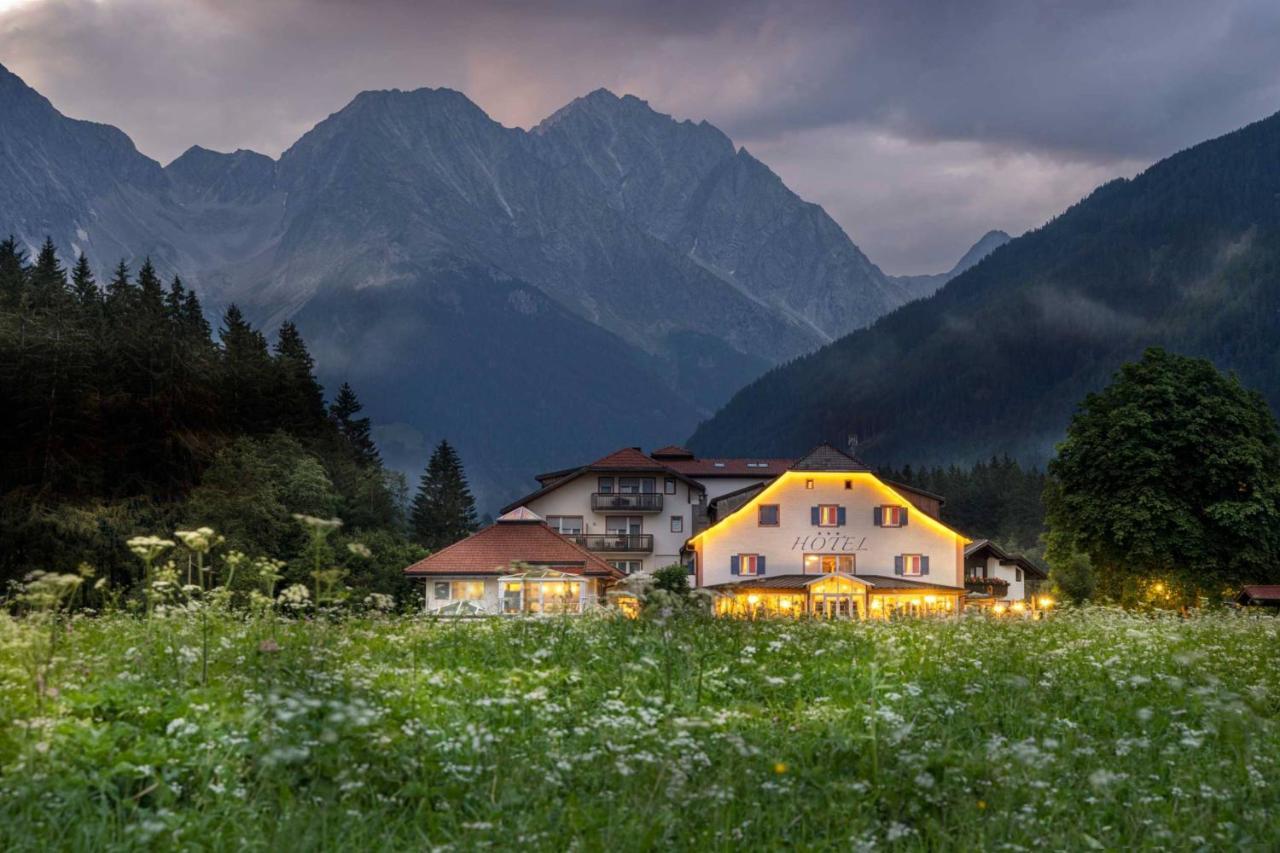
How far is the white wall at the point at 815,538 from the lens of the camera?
76.1m

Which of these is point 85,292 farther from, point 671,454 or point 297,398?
point 671,454

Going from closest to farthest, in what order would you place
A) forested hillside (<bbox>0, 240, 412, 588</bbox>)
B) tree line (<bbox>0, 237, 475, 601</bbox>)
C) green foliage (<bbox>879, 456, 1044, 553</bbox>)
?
forested hillside (<bbox>0, 240, 412, 588</bbox>)
tree line (<bbox>0, 237, 475, 601</bbox>)
green foliage (<bbox>879, 456, 1044, 553</bbox>)

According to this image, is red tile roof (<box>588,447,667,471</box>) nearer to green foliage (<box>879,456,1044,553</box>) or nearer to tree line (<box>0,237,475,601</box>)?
tree line (<box>0,237,475,601</box>)

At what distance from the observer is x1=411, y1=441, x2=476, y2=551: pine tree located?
11244 centimetres

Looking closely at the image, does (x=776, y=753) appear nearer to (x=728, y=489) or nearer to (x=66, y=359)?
(x=66, y=359)

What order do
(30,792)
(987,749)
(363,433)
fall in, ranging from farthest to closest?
1. (363,433)
2. (987,749)
3. (30,792)

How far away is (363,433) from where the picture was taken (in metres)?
118

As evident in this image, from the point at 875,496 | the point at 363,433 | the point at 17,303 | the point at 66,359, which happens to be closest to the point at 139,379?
the point at 66,359

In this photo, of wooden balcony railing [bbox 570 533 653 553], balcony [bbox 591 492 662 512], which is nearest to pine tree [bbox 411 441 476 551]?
wooden balcony railing [bbox 570 533 653 553]

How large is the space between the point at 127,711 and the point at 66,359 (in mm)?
54857

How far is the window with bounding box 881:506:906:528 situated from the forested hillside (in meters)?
31.2

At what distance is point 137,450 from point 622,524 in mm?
38633

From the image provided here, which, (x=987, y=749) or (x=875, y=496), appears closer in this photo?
(x=987, y=749)

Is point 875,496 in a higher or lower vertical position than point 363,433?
lower
